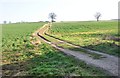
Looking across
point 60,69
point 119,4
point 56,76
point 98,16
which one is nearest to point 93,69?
point 60,69

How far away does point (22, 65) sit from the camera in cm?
2017

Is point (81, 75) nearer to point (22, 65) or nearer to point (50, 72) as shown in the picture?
point (50, 72)

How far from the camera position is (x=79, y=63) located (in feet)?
66.6

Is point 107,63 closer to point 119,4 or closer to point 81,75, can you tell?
point 81,75

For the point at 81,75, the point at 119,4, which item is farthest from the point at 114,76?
the point at 119,4

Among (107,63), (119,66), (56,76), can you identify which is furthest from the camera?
(107,63)

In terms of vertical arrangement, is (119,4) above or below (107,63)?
above

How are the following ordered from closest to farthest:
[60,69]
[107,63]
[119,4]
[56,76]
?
[56,76] → [60,69] → [107,63] → [119,4]

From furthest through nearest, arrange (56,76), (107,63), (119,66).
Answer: (107,63) < (119,66) < (56,76)

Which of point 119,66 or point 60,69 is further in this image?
point 119,66

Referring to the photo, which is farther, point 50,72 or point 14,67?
point 14,67

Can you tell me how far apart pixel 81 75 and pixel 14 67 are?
6.04 metres

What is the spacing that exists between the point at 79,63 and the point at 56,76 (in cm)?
537

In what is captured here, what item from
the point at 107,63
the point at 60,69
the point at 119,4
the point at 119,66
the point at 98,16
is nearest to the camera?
the point at 60,69
